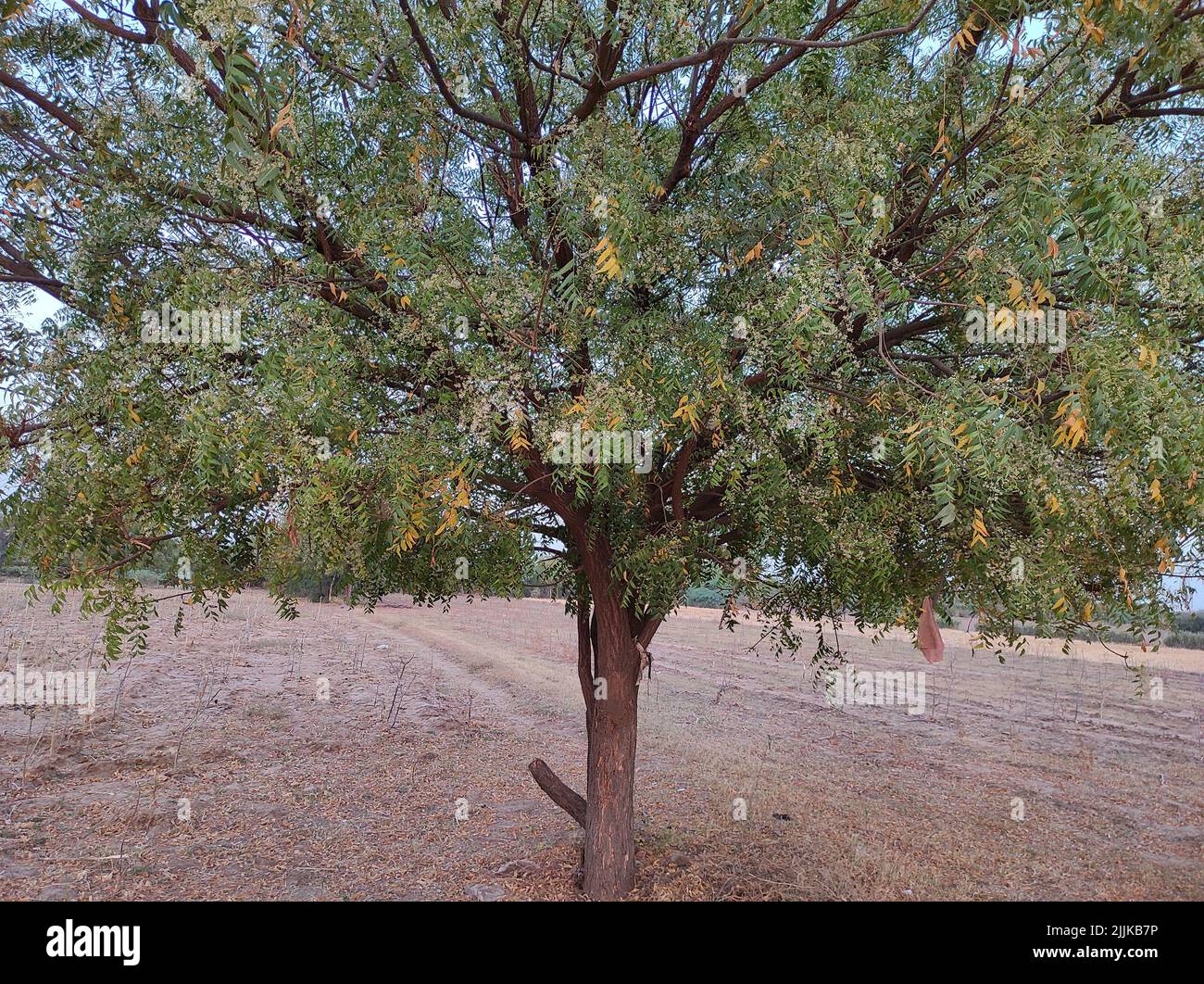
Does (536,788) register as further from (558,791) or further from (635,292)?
(635,292)

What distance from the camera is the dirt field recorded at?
7.89m

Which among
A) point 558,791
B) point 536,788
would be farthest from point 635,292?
point 536,788

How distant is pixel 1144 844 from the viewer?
9.38 meters

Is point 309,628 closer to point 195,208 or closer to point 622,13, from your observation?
point 195,208

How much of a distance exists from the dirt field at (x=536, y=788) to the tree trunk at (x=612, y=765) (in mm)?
455

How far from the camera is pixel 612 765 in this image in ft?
23.1

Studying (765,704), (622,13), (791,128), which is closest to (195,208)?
(622,13)

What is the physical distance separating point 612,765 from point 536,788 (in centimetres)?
455

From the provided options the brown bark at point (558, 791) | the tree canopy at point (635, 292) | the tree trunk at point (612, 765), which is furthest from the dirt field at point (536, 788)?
the tree canopy at point (635, 292)

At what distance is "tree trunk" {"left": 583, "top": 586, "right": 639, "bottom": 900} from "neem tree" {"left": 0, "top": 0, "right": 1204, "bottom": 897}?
1410 millimetres

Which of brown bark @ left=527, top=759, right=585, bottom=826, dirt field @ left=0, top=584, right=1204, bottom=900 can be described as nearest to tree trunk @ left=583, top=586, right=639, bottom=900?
dirt field @ left=0, top=584, right=1204, bottom=900

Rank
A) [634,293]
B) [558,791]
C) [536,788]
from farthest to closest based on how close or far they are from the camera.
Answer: [536,788]
[558,791]
[634,293]

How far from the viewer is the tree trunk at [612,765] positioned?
6.99m
